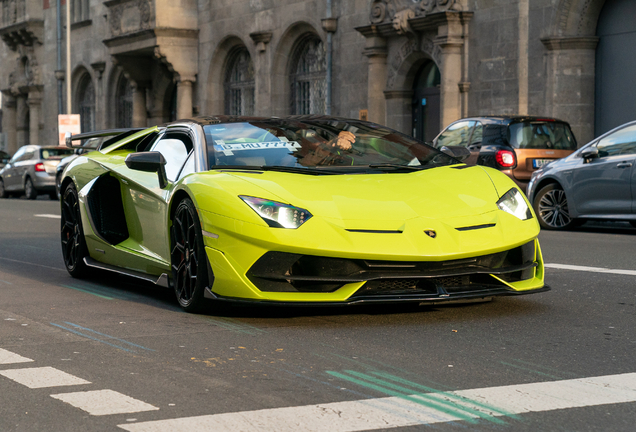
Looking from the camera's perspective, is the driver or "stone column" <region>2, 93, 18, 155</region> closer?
the driver

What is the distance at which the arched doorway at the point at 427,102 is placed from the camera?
26.7 meters

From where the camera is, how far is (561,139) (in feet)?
56.6

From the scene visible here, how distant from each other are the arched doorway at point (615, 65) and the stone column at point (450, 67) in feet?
12.0

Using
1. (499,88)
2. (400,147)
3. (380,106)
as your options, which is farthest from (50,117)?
(400,147)

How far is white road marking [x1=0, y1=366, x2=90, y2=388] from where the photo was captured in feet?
14.9

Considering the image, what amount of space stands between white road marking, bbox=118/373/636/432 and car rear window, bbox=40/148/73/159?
87.1 ft

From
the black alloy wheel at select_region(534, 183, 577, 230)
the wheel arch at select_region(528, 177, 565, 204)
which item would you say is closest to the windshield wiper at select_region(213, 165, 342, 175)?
the black alloy wheel at select_region(534, 183, 577, 230)

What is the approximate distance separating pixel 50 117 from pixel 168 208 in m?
44.1

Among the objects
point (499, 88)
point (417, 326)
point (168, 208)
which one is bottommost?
point (417, 326)

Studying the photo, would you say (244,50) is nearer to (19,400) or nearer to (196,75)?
(196,75)

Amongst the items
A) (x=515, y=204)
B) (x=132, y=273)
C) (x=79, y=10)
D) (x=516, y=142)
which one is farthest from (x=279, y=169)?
(x=79, y=10)

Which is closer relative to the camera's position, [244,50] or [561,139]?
[561,139]


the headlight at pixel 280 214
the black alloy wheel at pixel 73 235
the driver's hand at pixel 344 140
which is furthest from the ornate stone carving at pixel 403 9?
the headlight at pixel 280 214

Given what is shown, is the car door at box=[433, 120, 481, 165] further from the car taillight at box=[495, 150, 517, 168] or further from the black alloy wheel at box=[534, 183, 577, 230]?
the black alloy wheel at box=[534, 183, 577, 230]
